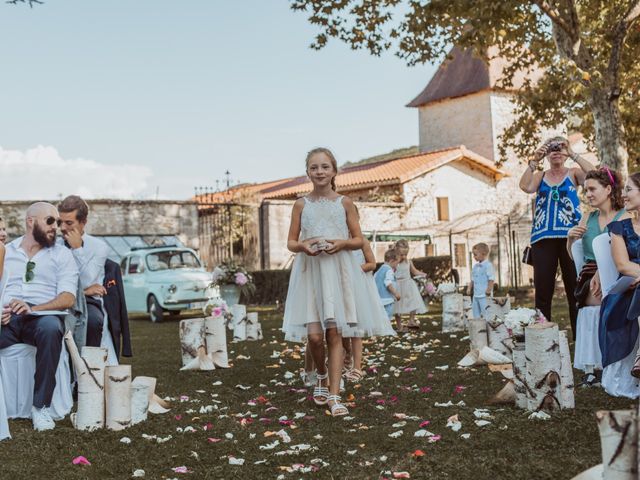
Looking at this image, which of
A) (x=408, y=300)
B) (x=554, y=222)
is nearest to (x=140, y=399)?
(x=554, y=222)

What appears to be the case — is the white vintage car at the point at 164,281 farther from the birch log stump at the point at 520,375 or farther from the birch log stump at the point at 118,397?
the birch log stump at the point at 520,375

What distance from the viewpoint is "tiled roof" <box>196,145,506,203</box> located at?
3141 centimetres

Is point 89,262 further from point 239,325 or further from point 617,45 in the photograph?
point 617,45

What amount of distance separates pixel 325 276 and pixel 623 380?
223cm

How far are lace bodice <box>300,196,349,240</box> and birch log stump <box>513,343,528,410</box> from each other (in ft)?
4.96

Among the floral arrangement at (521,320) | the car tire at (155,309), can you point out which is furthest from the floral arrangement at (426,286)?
the floral arrangement at (521,320)

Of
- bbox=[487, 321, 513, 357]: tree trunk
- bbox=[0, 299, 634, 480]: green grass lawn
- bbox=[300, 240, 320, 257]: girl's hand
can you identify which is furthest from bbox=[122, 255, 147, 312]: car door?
bbox=[300, 240, 320, 257]: girl's hand

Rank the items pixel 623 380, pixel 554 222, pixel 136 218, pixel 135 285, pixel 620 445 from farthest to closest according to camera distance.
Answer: pixel 136 218, pixel 135 285, pixel 554 222, pixel 623 380, pixel 620 445

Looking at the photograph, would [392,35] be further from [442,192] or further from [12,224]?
[442,192]

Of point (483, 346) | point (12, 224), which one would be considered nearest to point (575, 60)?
point (483, 346)

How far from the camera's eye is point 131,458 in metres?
4.46

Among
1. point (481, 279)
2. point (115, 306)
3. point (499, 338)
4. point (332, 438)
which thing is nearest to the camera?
point (332, 438)

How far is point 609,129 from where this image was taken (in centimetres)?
1363

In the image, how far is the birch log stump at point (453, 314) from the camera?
11117mm
